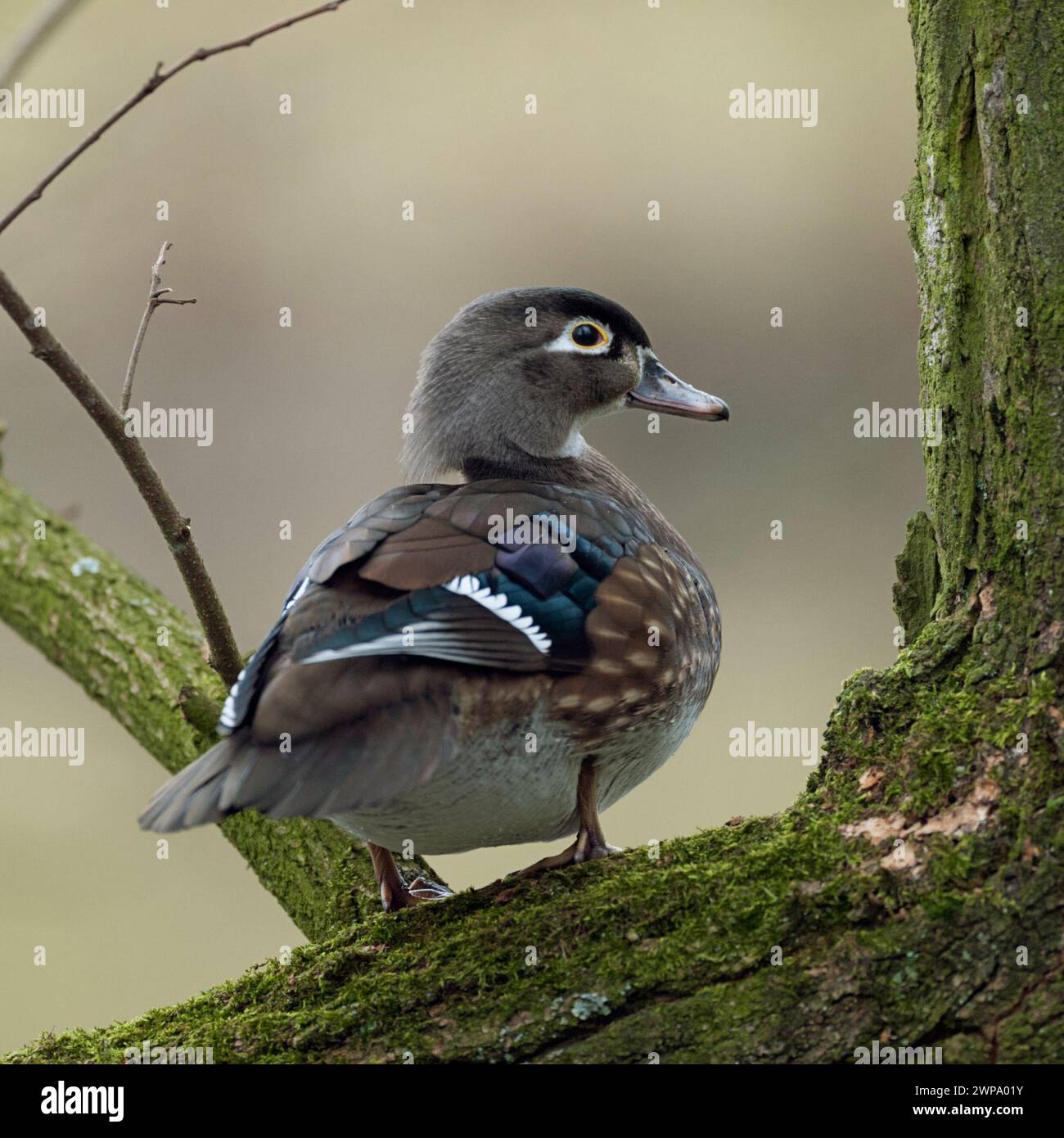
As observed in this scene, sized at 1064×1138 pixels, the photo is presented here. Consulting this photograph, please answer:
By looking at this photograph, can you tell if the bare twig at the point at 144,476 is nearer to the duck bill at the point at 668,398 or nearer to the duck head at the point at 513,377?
the duck head at the point at 513,377

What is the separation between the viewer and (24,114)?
533 centimetres

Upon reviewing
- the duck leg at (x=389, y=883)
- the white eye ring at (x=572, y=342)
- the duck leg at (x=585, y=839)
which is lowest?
the duck leg at (x=389, y=883)

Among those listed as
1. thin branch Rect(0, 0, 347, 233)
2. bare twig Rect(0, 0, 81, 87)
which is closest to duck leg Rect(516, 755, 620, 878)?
thin branch Rect(0, 0, 347, 233)

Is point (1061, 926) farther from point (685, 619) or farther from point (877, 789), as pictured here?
point (685, 619)

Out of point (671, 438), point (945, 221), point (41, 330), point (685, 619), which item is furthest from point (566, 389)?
point (671, 438)

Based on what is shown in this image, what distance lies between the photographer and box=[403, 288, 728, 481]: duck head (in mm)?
2393

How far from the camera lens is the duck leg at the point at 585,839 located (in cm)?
191

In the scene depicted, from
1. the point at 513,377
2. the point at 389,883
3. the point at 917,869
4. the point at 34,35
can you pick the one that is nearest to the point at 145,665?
the point at 389,883

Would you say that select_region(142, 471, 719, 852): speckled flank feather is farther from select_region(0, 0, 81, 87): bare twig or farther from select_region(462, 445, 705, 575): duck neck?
select_region(0, 0, 81, 87): bare twig

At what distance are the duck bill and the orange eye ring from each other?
0.12 meters

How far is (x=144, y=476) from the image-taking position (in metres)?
1.86

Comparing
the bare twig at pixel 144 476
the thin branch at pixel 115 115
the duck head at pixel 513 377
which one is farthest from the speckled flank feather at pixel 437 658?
the thin branch at pixel 115 115

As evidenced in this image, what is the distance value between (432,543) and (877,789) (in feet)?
2.26

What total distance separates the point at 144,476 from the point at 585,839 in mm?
843
